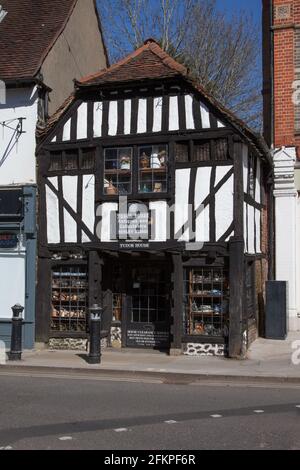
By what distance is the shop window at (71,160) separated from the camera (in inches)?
530

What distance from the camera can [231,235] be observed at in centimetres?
1227

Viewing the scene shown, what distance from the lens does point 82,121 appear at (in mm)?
13438

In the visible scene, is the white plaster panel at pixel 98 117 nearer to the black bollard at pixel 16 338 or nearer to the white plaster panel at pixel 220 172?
the white plaster panel at pixel 220 172

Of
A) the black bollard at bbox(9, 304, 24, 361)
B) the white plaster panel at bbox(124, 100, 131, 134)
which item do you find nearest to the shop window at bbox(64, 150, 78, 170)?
the white plaster panel at bbox(124, 100, 131, 134)

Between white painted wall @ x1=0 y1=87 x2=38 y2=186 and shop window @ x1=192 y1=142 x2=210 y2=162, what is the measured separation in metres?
3.81

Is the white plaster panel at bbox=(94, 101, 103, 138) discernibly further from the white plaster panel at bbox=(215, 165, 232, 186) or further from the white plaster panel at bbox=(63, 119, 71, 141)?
the white plaster panel at bbox=(215, 165, 232, 186)

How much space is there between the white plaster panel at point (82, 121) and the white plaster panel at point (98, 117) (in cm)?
25

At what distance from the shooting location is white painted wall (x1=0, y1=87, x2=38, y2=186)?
1373 cm

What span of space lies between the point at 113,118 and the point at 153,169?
1.51m

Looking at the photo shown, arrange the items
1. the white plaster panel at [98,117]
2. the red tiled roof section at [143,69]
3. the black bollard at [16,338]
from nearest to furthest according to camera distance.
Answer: the black bollard at [16,338] → the red tiled roof section at [143,69] → the white plaster panel at [98,117]

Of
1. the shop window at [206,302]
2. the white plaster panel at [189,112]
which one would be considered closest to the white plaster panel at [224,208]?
the shop window at [206,302]
